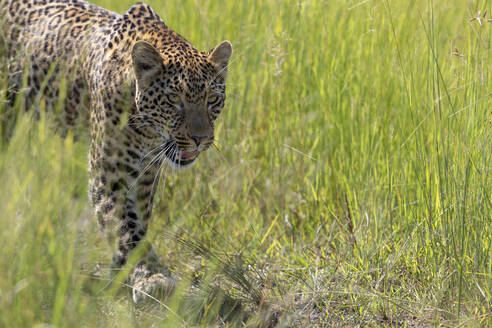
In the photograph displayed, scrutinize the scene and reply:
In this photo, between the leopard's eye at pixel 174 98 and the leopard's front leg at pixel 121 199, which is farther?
the leopard's front leg at pixel 121 199

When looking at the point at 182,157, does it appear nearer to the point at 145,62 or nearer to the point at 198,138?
the point at 198,138

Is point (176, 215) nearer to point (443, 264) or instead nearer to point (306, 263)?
point (306, 263)

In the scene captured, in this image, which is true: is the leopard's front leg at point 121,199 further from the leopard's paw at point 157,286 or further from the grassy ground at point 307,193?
the grassy ground at point 307,193

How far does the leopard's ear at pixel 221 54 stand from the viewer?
14.3ft

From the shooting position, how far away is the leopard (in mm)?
4098

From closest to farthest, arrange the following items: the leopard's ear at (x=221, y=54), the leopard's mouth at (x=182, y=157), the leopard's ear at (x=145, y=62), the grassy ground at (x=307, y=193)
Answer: the grassy ground at (x=307, y=193)
the leopard's ear at (x=145, y=62)
the leopard's mouth at (x=182, y=157)
the leopard's ear at (x=221, y=54)

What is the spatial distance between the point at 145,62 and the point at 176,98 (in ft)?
0.92

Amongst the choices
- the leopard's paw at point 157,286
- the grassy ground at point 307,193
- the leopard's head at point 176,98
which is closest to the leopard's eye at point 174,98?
the leopard's head at point 176,98

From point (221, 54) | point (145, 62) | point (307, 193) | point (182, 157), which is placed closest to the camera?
point (145, 62)

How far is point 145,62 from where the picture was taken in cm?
407

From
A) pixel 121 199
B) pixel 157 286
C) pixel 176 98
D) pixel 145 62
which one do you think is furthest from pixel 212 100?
pixel 157 286

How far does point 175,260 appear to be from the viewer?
4.60 m

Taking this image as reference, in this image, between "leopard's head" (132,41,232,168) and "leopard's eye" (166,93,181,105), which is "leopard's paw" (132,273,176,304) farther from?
"leopard's eye" (166,93,181,105)

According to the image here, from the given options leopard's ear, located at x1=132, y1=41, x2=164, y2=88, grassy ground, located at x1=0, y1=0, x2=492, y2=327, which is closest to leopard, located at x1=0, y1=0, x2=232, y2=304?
leopard's ear, located at x1=132, y1=41, x2=164, y2=88
